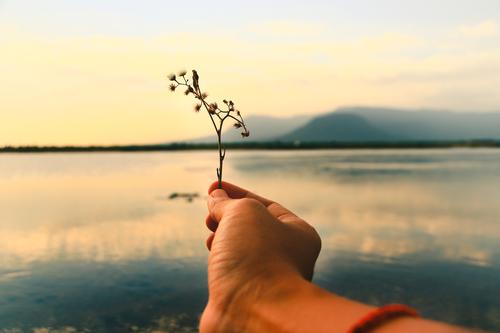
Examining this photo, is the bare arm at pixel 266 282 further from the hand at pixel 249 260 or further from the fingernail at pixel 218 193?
the fingernail at pixel 218 193

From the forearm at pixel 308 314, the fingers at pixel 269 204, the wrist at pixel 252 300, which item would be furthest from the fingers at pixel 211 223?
the forearm at pixel 308 314

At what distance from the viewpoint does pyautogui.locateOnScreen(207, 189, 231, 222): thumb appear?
3381mm

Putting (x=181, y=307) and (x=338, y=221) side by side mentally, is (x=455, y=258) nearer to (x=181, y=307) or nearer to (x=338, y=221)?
(x=338, y=221)

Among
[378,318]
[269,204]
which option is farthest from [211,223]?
[378,318]

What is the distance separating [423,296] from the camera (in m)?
16.3

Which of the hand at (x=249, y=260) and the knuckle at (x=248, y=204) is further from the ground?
the knuckle at (x=248, y=204)

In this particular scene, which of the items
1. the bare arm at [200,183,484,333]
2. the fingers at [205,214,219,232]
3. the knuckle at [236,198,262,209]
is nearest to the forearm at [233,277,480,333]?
the bare arm at [200,183,484,333]

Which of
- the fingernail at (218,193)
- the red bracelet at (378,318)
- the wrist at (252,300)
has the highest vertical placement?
the fingernail at (218,193)

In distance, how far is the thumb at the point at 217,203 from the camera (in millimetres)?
3381

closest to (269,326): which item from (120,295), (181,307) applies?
(181,307)

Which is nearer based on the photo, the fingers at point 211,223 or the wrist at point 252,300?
the wrist at point 252,300

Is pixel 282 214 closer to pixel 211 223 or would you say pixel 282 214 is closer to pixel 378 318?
pixel 211 223

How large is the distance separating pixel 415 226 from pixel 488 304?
14997 mm

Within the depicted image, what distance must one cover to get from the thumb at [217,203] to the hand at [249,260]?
8cm
